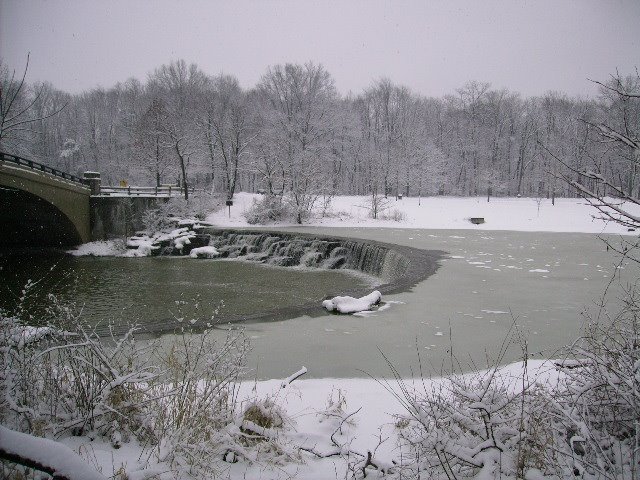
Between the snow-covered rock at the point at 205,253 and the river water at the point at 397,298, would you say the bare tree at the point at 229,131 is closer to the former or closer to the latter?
the snow-covered rock at the point at 205,253

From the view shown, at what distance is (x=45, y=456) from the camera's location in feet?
4.36

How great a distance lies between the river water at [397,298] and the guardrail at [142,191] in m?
8.43

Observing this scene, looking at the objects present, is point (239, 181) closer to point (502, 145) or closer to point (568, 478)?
point (502, 145)

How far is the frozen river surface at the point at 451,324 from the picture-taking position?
6.37 meters

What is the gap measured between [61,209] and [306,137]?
19.7 m

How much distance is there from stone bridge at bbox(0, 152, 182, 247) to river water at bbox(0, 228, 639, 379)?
3826 millimetres

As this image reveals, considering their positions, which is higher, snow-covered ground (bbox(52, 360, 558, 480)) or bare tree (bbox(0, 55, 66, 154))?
bare tree (bbox(0, 55, 66, 154))

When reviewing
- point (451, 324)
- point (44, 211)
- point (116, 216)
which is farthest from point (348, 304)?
point (116, 216)

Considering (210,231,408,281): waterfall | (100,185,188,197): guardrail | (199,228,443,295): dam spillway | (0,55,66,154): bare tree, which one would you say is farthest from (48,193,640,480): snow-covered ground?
(100,185,188,197): guardrail

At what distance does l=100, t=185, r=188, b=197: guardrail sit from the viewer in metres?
30.9

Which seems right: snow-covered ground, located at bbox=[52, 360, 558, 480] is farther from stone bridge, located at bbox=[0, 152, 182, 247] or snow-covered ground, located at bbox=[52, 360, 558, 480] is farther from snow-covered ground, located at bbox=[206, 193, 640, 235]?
snow-covered ground, located at bbox=[206, 193, 640, 235]

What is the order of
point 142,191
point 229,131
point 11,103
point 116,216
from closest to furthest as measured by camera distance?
point 11,103 < point 116,216 < point 142,191 < point 229,131

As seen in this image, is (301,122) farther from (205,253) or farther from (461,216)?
(205,253)

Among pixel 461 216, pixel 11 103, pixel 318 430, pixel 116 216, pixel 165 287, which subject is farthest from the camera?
pixel 461 216
